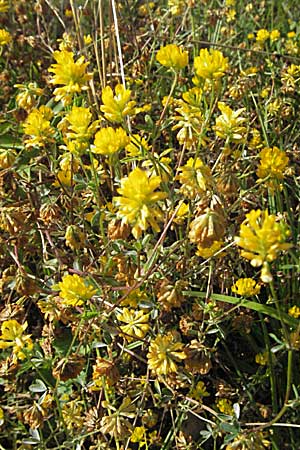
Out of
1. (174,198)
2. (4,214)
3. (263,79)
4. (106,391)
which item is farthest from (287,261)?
(263,79)

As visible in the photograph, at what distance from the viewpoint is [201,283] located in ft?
5.51

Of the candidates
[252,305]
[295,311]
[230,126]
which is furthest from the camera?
[295,311]

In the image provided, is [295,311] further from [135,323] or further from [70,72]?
[70,72]

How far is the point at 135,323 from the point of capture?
1375mm

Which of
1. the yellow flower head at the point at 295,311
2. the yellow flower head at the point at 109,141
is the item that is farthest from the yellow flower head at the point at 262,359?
the yellow flower head at the point at 109,141

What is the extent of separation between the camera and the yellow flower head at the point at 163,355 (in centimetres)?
128

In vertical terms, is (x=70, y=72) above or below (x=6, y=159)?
above

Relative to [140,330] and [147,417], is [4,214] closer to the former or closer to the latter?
[140,330]

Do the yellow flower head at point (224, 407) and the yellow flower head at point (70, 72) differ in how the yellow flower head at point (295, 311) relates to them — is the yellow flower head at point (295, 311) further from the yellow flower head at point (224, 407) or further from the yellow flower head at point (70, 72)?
the yellow flower head at point (70, 72)

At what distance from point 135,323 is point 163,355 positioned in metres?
0.11

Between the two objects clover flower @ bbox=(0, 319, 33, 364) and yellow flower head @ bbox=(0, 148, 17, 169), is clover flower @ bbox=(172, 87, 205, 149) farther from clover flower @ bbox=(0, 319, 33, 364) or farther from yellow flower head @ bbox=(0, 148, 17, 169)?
clover flower @ bbox=(0, 319, 33, 364)

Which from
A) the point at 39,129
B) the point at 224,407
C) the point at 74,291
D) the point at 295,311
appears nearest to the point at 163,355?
the point at 74,291

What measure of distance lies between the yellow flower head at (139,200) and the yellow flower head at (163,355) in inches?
13.2

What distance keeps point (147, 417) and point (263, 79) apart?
1.56 metres
